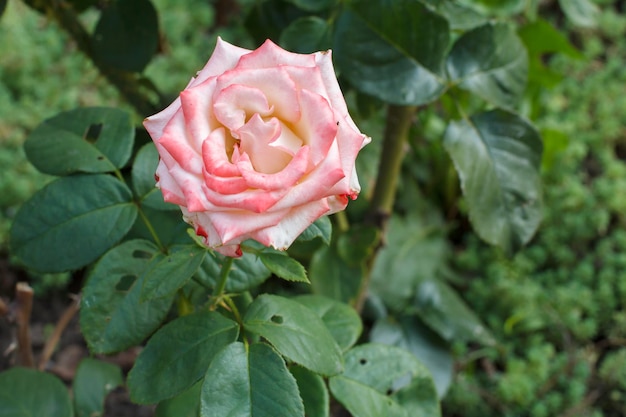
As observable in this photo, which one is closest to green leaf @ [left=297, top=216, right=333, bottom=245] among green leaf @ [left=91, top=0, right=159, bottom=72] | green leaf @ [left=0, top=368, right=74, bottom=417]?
green leaf @ [left=0, top=368, right=74, bottom=417]

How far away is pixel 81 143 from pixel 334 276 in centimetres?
59

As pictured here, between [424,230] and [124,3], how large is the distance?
0.89 m

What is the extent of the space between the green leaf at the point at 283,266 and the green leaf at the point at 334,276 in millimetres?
642

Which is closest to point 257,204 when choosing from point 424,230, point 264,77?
point 264,77

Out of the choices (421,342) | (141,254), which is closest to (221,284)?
(141,254)

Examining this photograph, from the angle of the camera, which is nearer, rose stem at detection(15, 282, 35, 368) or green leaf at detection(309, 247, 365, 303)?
rose stem at detection(15, 282, 35, 368)

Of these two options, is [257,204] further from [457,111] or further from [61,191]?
[457,111]

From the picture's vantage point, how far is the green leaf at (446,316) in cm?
141

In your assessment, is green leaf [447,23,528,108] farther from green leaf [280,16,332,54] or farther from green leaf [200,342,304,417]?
green leaf [200,342,304,417]

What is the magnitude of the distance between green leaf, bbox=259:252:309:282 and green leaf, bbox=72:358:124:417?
1.43 feet

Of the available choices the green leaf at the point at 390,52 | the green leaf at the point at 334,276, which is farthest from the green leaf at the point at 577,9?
the green leaf at the point at 334,276

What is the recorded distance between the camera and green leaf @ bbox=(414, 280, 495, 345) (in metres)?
1.41

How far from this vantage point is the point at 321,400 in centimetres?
79

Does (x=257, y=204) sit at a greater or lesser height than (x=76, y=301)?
greater
